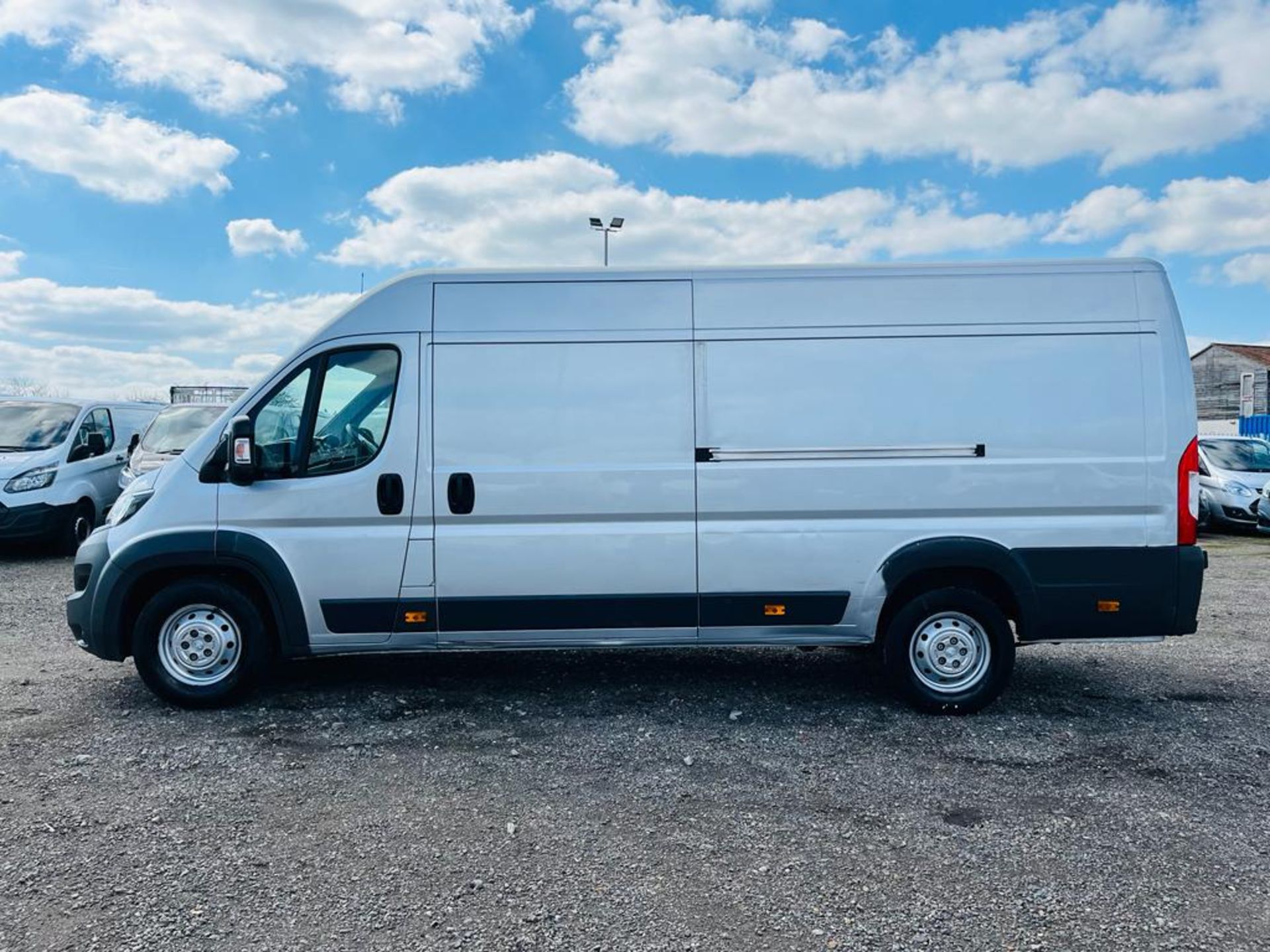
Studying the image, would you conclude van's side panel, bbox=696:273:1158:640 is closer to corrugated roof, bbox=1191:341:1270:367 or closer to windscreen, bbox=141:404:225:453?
windscreen, bbox=141:404:225:453

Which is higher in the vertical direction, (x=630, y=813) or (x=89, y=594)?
(x=89, y=594)

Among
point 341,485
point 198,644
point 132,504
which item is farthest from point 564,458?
point 132,504

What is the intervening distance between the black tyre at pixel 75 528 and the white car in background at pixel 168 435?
0.52 m

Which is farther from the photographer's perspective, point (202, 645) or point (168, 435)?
point (168, 435)

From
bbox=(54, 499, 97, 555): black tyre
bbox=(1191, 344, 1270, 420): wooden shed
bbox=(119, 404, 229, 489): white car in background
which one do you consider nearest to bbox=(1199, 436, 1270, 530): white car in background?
bbox=(119, 404, 229, 489): white car in background

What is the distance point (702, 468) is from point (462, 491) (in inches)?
51.3

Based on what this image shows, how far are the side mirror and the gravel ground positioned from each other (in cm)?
133

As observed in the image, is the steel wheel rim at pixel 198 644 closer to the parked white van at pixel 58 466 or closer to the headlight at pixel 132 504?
the headlight at pixel 132 504

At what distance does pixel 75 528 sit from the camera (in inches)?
462

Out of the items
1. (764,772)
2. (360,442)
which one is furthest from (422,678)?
(764,772)

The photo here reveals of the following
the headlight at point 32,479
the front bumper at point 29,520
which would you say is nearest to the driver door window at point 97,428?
the headlight at point 32,479

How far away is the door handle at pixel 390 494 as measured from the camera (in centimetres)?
508

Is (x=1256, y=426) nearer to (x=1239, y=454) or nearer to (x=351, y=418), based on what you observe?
(x=1239, y=454)

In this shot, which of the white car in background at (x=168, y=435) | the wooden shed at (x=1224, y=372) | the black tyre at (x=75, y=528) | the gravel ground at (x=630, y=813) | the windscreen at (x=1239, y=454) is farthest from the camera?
the wooden shed at (x=1224, y=372)
